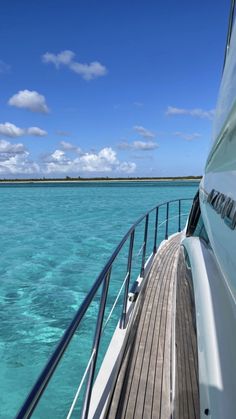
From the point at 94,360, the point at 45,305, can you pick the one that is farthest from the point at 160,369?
the point at 45,305

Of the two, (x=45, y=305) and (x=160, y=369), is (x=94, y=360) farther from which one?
(x=45, y=305)

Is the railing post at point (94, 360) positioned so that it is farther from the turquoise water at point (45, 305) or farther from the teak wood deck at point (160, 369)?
the turquoise water at point (45, 305)

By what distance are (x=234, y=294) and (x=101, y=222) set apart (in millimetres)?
14145

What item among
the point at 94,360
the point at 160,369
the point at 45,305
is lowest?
the point at 45,305

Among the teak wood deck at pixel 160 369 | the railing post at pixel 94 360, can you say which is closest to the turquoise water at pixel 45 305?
the teak wood deck at pixel 160 369

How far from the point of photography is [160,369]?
216 cm

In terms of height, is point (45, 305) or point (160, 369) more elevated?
point (160, 369)

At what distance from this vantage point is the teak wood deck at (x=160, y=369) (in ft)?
5.04

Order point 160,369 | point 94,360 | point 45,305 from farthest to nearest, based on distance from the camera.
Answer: point 45,305, point 160,369, point 94,360

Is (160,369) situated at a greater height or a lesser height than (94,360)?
lesser

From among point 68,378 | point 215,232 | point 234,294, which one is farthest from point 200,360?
point 68,378

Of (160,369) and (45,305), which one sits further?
(45,305)

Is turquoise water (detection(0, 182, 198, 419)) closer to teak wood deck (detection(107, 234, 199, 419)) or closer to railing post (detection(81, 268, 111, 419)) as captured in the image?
teak wood deck (detection(107, 234, 199, 419))

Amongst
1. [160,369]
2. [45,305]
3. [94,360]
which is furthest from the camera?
[45,305]
